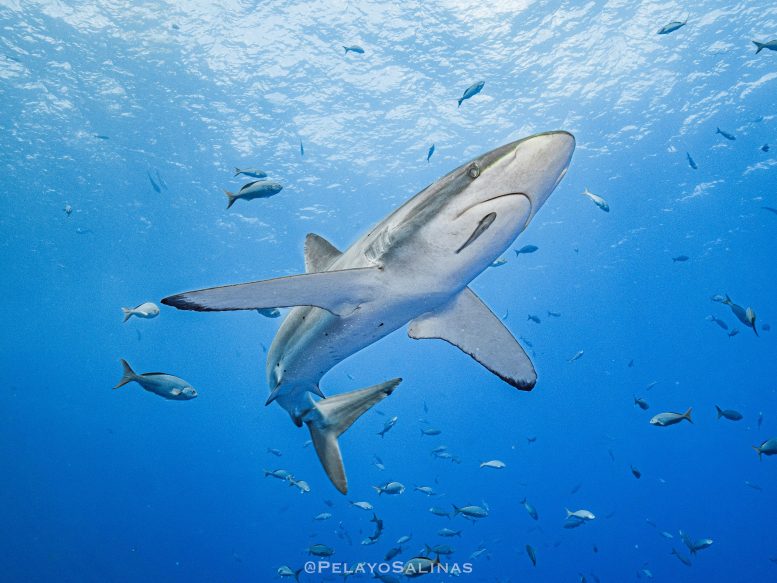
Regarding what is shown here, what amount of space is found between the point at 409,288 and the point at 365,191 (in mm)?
22531

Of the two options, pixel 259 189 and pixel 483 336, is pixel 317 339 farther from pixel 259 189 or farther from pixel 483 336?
pixel 259 189

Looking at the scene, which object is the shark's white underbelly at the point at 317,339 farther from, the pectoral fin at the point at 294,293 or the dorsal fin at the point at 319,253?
the dorsal fin at the point at 319,253

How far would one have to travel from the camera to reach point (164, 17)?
1541cm

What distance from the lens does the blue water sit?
53.7 feet

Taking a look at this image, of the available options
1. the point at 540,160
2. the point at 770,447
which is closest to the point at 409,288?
the point at 540,160

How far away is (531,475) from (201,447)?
9136 cm

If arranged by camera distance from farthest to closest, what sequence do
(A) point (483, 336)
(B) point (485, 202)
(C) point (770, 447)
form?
(C) point (770, 447) → (A) point (483, 336) → (B) point (485, 202)

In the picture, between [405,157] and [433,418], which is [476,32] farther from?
[433,418]

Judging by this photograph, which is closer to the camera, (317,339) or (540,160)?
(540,160)

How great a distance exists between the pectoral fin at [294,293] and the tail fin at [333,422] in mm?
1628

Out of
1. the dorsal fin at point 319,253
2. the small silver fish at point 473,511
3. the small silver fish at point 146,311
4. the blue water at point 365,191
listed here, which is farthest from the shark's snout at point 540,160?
the blue water at point 365,191

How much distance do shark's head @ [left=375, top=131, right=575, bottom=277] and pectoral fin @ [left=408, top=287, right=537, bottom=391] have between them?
83 cm

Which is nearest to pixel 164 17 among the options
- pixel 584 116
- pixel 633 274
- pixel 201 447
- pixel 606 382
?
pixel 584 116

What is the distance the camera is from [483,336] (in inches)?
137
